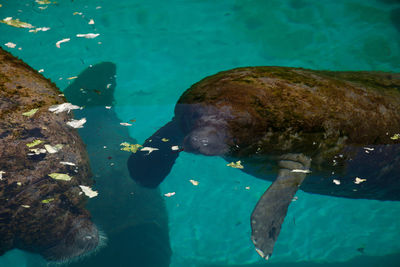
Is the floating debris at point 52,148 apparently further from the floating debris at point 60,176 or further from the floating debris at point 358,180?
the floating debris at point 358,180

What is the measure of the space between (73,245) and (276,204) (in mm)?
3300

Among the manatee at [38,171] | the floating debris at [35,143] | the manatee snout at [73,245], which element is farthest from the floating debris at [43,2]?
the manatee snout at [73,245]

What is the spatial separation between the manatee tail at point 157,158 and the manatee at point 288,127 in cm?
86

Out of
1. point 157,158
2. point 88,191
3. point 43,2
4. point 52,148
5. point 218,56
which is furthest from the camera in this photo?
point 43,2

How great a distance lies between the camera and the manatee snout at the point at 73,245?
12.9 ft

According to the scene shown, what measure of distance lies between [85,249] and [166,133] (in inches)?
92.6

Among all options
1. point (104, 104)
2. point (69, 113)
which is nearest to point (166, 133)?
point (69, 113)

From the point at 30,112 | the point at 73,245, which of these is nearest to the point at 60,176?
the point at 30,112

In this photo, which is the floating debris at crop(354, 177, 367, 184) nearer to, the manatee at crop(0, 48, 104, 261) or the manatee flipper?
the manatee flipper

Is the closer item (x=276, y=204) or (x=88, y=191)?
(x=276, y=204)

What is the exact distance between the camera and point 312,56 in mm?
7855

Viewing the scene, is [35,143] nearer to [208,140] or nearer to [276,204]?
[208,140]

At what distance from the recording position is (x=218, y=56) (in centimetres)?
810

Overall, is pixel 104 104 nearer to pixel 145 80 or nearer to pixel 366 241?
pixel 145 80
